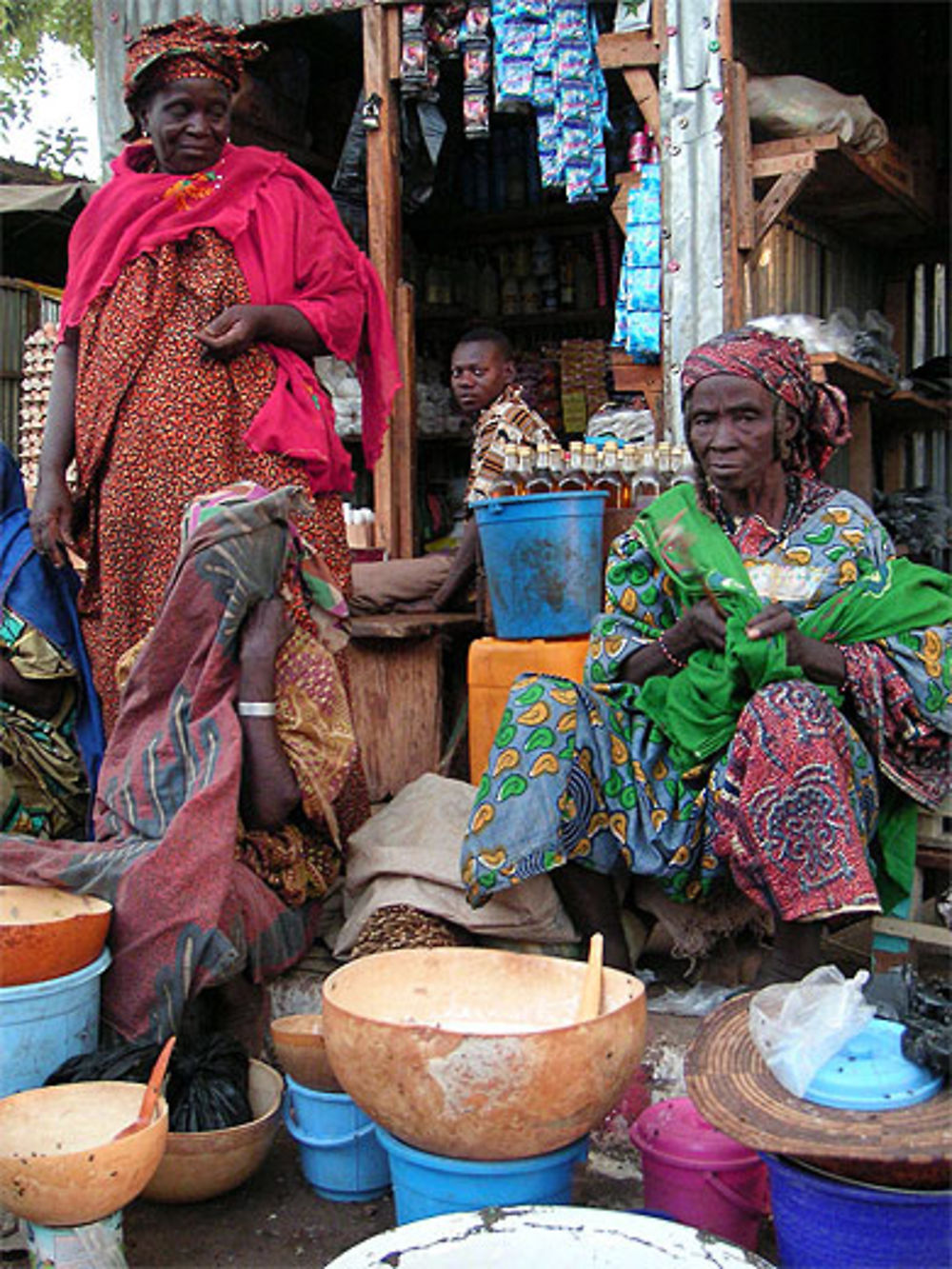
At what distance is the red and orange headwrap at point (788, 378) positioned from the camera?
279 cm

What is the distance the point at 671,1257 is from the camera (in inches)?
62.7

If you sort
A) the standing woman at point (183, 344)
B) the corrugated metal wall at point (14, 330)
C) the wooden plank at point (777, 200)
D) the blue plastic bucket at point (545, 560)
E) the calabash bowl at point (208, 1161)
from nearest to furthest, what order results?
the calabash bowl at point (208, 1161) → the standing woman at point (183, 344) → the blue plastic bucket at point (545, 560) → the wooden plank at point (777, 200) → the corrugated metal wall at point (14, 330)

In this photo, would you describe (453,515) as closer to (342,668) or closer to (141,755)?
(342,668)

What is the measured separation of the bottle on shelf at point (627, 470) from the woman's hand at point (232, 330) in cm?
122

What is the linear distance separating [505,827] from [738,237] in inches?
117

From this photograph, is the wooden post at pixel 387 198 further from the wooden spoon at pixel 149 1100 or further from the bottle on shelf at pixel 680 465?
the wooden spoon at pixel 149 1100

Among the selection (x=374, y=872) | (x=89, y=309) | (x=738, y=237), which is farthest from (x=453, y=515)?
(x=374, y=872)

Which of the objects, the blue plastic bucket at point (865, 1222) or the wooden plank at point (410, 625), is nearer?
the blue plastic bucket at point (865, 1222)

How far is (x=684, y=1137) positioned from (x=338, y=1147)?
0.63 metres

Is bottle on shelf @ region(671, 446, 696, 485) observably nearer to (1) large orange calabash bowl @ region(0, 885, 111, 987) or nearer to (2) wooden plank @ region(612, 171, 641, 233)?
(2) wooden plank @ region(612, 171, 641, 233)

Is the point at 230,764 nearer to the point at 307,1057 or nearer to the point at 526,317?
the point at 307,1057

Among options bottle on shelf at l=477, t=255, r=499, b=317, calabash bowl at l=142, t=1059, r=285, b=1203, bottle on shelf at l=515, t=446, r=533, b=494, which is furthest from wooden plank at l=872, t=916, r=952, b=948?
bottle on shelf at l=477, t=255, r=499, b=317

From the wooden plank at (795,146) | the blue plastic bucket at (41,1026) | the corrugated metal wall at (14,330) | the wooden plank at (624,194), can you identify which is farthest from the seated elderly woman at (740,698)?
the corrugated metal wall at (14,330)

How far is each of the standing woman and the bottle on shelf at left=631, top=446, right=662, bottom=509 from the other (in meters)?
0.99
